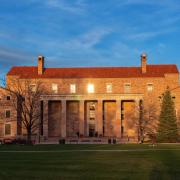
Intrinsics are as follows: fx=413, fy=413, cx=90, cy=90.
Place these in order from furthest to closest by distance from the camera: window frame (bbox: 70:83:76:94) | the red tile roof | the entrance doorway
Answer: window frame (bbox: 70:83:76:94), the red tile roof, the entrance doorway

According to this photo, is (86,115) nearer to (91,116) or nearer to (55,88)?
(91,116)

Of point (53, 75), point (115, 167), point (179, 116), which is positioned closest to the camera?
point (115, 167)

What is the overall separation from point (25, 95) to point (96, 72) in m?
15.0

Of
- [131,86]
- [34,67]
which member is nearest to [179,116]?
[131,86]

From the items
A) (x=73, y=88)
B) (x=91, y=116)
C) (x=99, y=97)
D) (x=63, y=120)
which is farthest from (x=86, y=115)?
(x=73, y=88)

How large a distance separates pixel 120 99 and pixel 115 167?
56.0 m

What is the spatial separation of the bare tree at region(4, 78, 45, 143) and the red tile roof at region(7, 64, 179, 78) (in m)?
2.48

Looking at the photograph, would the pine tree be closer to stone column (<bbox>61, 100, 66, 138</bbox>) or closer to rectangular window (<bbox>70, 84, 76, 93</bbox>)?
stone column (<bbox>61, 100, 66, 138</bbox>)

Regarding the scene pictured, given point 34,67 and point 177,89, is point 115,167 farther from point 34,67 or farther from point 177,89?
point 34,67

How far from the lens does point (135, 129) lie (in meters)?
76.9

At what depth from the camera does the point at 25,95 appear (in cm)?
7681

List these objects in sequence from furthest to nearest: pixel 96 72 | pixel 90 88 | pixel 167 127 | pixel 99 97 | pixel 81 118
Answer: pixel 96 72, pixel 90 88, pixel 81 118, pixel 99 97, pixel 167 127

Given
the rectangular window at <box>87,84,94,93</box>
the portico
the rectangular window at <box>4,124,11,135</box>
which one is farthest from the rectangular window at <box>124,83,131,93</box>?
the rectangular window at <box>4,124,11,135</box>

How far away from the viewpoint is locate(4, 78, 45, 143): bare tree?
244 feet
